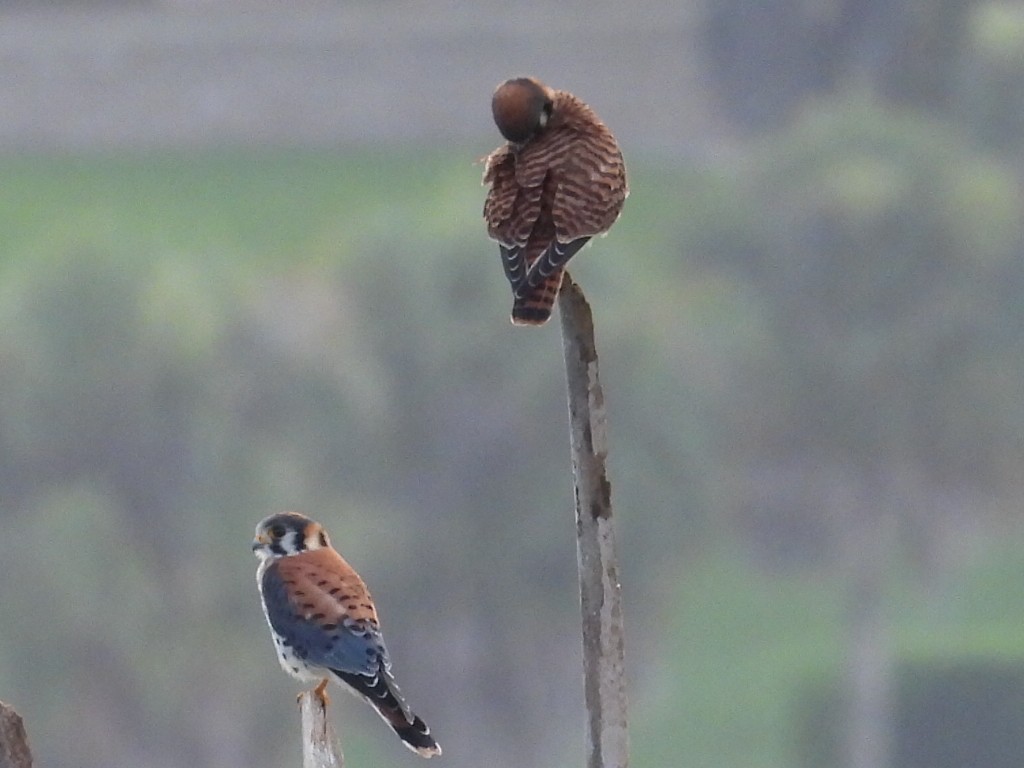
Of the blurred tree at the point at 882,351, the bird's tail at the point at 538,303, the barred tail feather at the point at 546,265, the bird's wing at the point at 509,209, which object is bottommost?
the blurred tree at the point at 882,351

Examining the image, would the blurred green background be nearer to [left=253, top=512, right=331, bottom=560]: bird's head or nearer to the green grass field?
the green grass field

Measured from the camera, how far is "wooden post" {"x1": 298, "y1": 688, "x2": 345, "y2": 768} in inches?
202

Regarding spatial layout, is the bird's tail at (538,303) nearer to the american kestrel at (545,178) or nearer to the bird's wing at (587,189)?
the american kestrel at (545,178)

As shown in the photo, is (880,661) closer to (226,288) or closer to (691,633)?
(691,633)

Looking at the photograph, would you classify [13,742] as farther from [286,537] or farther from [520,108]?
[286,537]

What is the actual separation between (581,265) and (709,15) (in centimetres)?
1764

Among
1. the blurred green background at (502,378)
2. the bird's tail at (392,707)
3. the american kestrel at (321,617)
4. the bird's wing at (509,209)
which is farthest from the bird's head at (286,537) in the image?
the blurred green background at (502,378)

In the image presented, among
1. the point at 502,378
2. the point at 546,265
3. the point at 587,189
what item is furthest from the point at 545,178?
the point at 502,378

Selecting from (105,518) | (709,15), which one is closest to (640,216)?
(709,15)

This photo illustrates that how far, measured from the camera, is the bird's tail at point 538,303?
6.31 m

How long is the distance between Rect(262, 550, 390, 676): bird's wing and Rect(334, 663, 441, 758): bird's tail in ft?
0.07

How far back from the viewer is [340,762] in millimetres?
5098

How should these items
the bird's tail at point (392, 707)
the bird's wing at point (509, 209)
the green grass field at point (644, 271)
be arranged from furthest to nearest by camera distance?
the green grass field at point (644, 271) < the bird's wing at point (509, 209) < the bird's tail at point (392, 707)

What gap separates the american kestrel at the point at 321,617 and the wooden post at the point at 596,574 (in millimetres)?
1347
